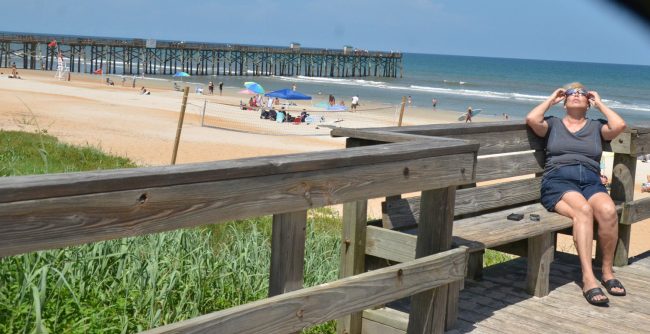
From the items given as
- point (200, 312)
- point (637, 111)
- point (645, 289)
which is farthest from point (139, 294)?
point (637, 111)

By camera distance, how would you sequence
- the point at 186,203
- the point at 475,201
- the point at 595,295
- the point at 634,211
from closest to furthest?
the point at 186,203
the point at 595,295
the point at 475,201
the point at 634,211

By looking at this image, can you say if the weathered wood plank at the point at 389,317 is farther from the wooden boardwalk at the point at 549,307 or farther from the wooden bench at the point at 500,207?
the wooden boardwalk at the point at 549,307

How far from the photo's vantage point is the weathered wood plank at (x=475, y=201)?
443 cm

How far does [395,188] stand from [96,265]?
6.28ft

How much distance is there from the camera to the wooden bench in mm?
4152

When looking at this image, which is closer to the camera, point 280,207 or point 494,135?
point 280,207

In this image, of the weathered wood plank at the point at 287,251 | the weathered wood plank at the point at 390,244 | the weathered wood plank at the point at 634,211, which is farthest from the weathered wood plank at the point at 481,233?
the weathered wood plank at the point at 287,251

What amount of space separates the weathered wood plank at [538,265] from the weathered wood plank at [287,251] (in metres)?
2.28

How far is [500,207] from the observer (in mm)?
5441

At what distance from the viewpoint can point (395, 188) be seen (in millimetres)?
3475

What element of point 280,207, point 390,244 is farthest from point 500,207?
point 280,207

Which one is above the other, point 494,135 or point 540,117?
point 540,117

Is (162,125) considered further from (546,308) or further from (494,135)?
(546,308)

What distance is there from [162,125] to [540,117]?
21.7 m
